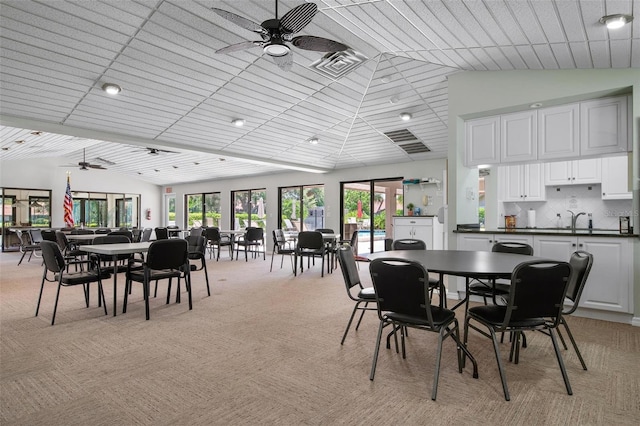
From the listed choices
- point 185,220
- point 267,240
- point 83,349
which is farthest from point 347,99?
point 185,220

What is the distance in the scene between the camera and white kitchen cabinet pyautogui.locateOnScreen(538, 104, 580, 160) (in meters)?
4.18

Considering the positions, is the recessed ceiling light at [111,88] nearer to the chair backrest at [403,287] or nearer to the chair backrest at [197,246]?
the chair backrest at [197,246]

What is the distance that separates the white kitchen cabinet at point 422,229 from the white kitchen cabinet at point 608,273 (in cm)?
372

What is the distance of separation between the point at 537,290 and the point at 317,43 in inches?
102

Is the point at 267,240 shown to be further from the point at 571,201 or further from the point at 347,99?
the point at 571,201

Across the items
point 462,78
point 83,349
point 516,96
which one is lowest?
point 83,349

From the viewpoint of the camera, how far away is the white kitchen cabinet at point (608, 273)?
144 inches

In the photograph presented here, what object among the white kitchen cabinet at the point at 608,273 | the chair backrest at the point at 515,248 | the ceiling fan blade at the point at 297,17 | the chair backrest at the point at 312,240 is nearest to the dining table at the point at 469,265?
the chair backrest at the point at 515,248

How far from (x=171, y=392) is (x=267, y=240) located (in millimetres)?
9883

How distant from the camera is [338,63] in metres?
4.83

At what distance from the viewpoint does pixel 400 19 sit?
353 centimetres

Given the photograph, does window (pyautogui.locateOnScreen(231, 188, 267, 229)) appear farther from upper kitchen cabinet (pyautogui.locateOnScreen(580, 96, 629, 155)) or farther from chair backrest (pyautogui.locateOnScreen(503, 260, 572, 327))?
chair backrest (pyautogui.locateOnScreen(503, 260, 572, 327))

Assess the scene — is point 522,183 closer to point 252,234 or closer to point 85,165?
point 252,234

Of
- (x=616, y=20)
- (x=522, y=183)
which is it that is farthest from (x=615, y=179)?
(x=616, y=20)
